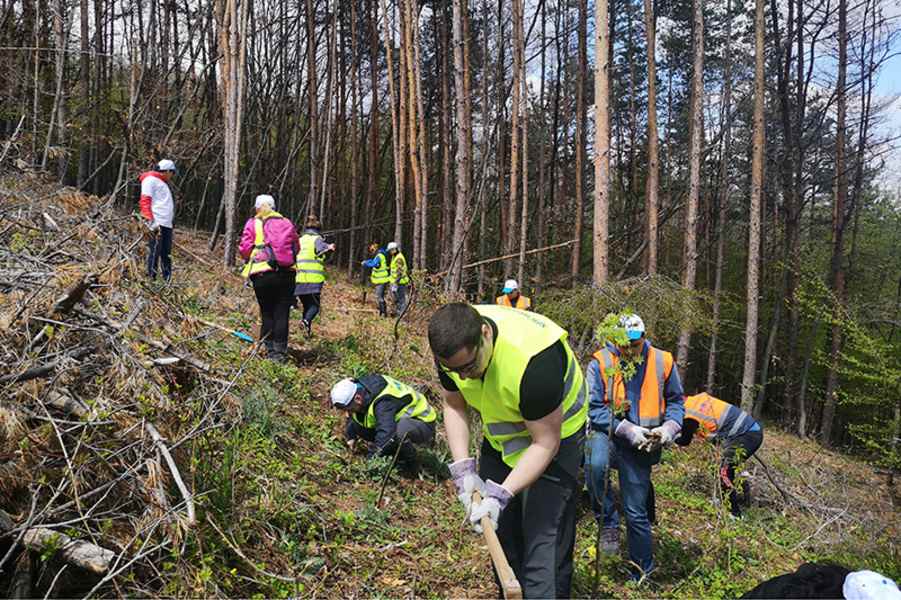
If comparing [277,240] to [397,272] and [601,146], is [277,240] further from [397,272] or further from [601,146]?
[397,272]

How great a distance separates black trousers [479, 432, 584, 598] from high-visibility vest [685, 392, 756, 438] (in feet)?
12.1

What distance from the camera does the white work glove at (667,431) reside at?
379 cm

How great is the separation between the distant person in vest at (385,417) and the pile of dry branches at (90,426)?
1114mm

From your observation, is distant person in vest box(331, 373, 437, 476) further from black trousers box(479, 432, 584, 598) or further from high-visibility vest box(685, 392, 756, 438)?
high-visibility vest box(685, 392, 756, 438)

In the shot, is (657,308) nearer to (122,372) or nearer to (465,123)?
(465,123)

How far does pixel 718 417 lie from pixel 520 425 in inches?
162

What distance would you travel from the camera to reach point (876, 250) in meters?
20.7

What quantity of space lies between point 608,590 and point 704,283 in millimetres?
23838

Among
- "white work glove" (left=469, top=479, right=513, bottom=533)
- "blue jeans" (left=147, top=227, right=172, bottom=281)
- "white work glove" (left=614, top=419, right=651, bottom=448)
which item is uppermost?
"blue jeans" (left=147, top=227, right=172, bottom=281)

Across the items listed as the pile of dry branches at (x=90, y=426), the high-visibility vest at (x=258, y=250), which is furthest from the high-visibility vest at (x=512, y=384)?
the high-visibility vest at (x=258, y=250)

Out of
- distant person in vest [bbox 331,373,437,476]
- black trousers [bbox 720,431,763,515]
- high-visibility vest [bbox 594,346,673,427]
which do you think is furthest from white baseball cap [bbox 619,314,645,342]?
black trousers [bbox 720,431,763,515]

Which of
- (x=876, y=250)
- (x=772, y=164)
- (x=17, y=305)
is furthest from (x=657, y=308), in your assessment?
(x=876, y=250)

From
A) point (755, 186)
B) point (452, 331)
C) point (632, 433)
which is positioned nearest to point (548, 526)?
point (452, 331)

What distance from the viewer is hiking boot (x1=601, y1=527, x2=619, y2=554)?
427cm
